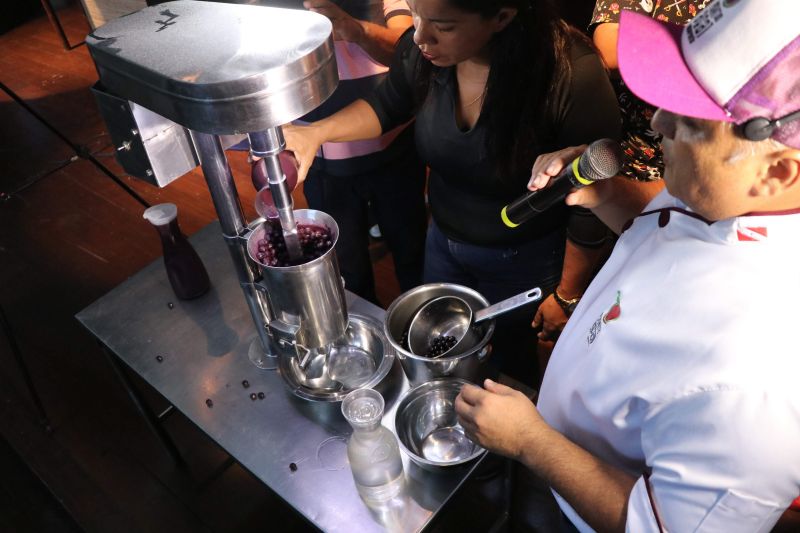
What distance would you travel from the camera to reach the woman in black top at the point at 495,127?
1.31m

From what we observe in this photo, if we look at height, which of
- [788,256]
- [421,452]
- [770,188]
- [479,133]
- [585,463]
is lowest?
[421,452]

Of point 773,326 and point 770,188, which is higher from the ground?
point 770,188

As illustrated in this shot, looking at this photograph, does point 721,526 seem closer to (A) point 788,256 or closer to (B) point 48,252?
(A) point 788,256

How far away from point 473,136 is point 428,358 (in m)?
0.57

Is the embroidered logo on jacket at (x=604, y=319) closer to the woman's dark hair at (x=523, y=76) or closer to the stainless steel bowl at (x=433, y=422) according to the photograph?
the stainless steel bowl at (x=433, y=422)

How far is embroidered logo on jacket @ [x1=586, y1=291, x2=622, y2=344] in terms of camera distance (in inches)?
38.2

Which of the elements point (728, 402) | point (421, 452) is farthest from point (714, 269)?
point (421, 452)

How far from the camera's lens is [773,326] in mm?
756

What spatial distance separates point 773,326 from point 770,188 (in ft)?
0.57

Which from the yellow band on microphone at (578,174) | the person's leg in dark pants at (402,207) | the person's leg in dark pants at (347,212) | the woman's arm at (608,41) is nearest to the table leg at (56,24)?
the person's leg in dark pants at (347,212)

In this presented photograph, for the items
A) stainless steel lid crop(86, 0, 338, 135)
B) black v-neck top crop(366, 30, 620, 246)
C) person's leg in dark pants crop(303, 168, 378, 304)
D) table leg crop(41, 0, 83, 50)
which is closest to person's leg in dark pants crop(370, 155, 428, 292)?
person's leg in dark pants crop(303, 168, 378, 304)

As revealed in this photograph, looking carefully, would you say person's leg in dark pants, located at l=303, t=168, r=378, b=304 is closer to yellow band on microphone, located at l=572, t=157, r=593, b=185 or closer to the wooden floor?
the wooden floor

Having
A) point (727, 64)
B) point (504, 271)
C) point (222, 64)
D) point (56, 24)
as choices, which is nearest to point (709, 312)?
point (727, 64)

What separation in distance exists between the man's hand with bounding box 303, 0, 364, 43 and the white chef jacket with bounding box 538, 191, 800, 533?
110 cm
